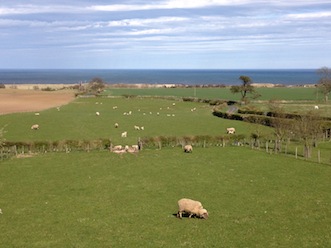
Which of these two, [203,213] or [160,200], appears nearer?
[203,213]

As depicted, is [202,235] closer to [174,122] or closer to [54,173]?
[54,173]

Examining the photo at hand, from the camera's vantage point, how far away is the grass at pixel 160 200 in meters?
24.7

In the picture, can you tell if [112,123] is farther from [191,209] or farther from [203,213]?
[203,213]

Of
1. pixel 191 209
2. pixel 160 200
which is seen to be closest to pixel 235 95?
pixel 160 200

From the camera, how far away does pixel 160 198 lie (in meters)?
32.6

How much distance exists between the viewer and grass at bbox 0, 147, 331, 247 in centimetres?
2473

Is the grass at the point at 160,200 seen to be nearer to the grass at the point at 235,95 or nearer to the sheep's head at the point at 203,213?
the sheep's head at the point at 203,213

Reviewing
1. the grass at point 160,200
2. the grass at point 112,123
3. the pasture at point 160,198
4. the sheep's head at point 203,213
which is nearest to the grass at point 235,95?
the grass at point 112,123

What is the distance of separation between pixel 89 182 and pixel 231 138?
3000cm

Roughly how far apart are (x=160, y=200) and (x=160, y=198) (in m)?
0.53

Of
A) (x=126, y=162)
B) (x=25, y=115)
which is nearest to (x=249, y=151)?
(x=126, y=162)

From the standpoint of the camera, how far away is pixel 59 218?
92.2 ft

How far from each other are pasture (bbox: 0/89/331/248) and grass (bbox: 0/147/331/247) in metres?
0.07

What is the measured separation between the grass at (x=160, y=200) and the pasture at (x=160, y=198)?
7 cm
